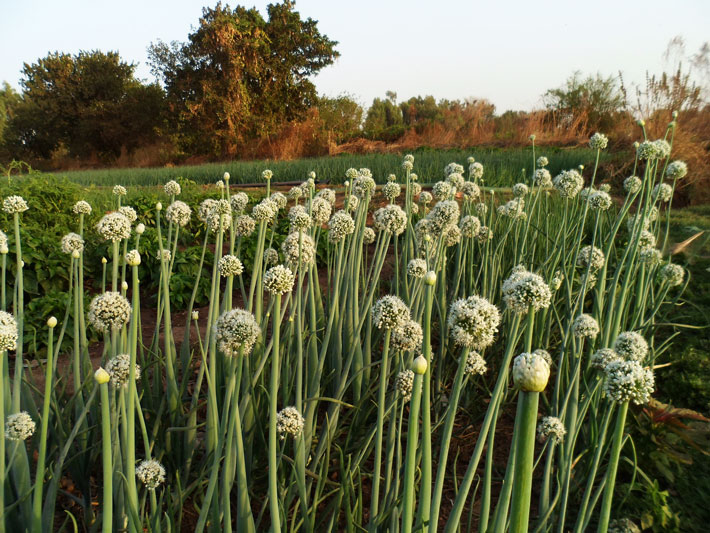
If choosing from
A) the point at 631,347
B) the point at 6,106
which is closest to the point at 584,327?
the point at 631,347

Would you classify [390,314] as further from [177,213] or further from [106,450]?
[177,213]

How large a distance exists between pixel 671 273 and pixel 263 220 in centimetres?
Answer: 184

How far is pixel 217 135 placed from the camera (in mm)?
21484

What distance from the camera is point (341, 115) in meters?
26.0

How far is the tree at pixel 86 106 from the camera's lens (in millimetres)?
27359

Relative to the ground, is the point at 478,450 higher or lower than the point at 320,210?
lower

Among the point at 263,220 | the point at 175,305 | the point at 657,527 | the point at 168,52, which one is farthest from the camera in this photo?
the point at 168,52

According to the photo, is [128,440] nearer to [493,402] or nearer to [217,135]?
[493,402]

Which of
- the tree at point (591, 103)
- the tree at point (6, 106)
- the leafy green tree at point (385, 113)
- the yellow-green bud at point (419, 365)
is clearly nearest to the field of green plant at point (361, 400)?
the yellow-green bud at point (419, 365)

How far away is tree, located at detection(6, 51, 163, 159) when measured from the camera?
27.4 metres

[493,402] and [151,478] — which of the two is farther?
[151,478]

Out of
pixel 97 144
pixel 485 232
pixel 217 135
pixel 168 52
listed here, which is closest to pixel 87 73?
pixel 97 144

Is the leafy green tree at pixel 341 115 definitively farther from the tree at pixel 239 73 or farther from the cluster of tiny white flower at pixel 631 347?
the cluster of tiny white flower at pixel 631 347

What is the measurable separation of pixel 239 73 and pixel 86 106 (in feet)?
44.7
